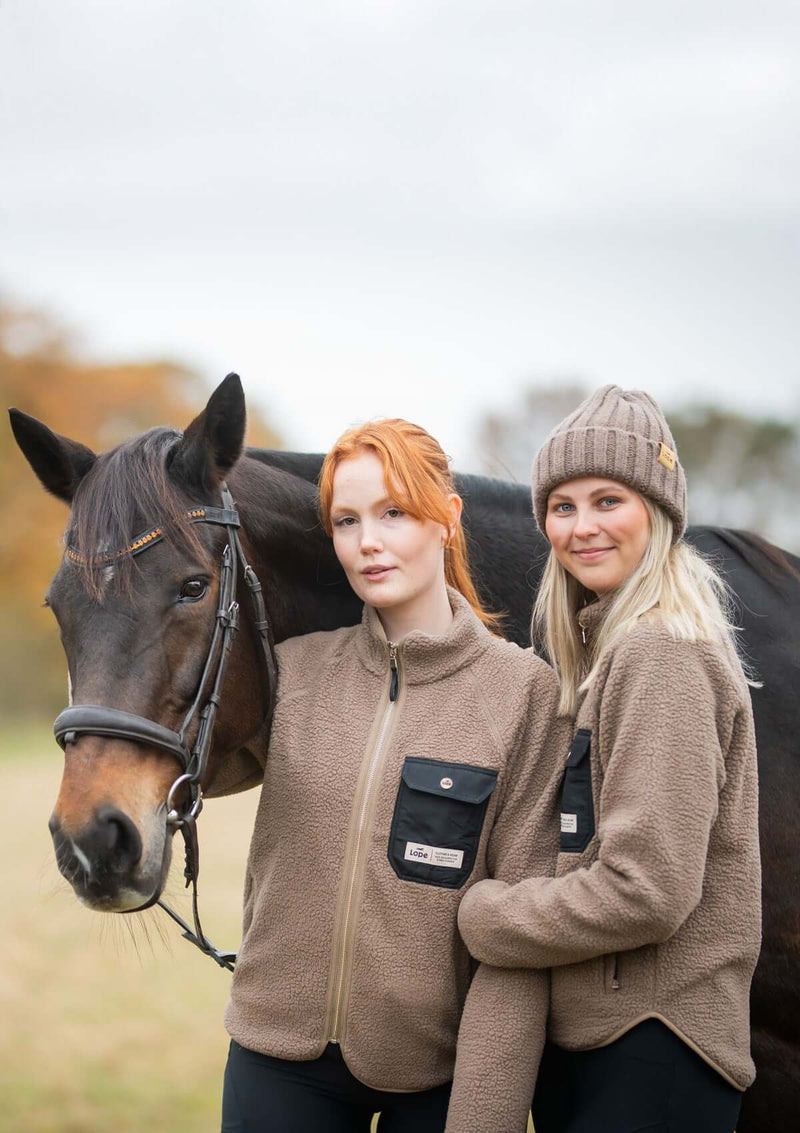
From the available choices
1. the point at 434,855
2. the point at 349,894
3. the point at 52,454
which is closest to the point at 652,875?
the point at 434,855

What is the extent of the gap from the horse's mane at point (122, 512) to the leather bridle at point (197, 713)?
20 millimetres

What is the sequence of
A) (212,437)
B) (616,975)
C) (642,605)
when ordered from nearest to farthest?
(616,975)
(642,605)
(212,437)

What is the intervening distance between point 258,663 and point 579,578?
802 mm

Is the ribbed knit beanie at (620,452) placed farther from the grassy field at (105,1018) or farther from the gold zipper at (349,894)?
the grassy field at (105,1018)

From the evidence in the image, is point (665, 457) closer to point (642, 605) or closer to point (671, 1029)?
point (642, 605)

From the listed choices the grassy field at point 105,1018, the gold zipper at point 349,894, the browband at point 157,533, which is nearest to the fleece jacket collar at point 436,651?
the gold zipper at point 349,894

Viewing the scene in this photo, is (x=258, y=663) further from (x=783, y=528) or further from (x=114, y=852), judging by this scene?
(x=783, y=528)

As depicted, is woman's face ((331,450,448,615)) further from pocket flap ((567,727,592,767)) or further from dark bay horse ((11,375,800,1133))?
pocket flap ((567,727,592,767))

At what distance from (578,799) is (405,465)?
808 millimetres

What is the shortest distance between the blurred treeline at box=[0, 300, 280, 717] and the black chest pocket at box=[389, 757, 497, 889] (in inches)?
894

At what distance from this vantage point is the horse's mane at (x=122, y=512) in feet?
7.43

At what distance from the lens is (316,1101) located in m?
2.11

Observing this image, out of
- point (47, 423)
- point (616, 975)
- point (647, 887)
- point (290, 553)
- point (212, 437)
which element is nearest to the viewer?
point (647, 887)

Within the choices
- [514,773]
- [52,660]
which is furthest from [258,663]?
[52,660]
